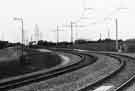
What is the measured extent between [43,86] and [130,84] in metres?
5.80

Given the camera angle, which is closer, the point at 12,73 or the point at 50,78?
the point at 50,78

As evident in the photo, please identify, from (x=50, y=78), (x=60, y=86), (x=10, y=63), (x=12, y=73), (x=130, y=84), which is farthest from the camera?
(x=10, y=63)

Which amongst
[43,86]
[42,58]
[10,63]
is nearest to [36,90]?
[43,86]

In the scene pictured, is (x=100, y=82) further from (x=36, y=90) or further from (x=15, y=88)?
(x=15, y=88)

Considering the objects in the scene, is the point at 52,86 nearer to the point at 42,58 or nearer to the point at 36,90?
the point at 36,90

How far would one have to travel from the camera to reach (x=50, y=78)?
58.2 ft

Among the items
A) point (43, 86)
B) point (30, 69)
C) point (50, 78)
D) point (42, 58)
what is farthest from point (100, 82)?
point (42, 58)

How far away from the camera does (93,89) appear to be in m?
12.6

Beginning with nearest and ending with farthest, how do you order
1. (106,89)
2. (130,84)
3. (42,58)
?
(106,89) → (130,84) → (42,58)

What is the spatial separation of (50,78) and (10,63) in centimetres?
827

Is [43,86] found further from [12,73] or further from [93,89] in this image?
[12,73]

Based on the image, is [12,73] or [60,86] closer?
[60,86]

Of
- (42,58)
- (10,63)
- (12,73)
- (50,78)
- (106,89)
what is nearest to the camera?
(106,89)

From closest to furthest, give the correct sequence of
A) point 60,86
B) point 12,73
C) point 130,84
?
point 130,84
point 60,86
point 12,73
